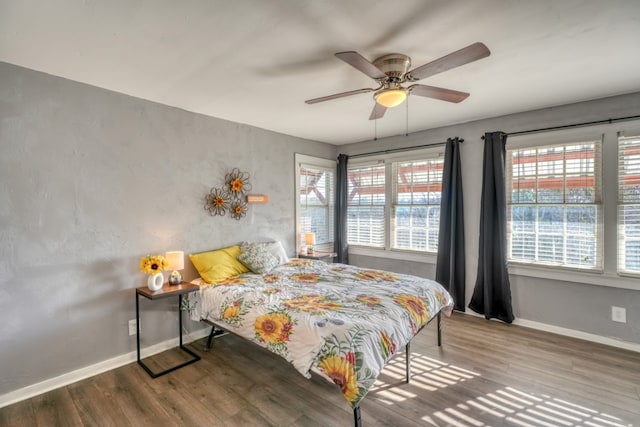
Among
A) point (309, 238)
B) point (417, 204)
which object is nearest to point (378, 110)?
point (417, 204)

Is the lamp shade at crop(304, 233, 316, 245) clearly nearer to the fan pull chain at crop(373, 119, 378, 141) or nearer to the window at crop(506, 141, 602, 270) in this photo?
the fan pull chain at crop(373, 119, 378, 141)

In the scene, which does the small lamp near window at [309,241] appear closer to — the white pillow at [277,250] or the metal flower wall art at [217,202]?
the white pillow at [277,250]

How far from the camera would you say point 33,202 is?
237 cm

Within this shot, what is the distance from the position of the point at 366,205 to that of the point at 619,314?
3228mm

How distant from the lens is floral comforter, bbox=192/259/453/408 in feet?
5.90

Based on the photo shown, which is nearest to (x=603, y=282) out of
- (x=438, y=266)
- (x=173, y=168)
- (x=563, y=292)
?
(x=563, y=292)

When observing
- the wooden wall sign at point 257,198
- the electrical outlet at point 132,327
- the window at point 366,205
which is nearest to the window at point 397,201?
the window at point 366,205

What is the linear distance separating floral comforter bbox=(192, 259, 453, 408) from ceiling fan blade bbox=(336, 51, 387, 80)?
1660 mm

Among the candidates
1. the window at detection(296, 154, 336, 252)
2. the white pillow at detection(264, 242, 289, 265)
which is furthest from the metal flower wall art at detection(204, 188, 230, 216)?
the window at detection(296, 154, 336, 252)

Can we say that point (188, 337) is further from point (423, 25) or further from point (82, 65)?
point (423, 25)

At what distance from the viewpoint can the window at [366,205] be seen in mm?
4871

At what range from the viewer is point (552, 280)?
342 centimetres

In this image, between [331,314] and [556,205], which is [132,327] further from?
[556,205]

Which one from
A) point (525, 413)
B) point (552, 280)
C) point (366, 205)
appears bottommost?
point (525, 413)
